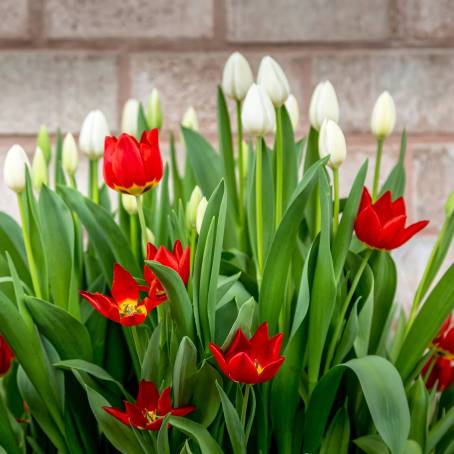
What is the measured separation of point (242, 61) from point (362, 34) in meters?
0.42

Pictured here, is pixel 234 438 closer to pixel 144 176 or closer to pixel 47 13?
pixel 144 176

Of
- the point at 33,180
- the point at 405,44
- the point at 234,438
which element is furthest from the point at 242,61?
the point at 405,44

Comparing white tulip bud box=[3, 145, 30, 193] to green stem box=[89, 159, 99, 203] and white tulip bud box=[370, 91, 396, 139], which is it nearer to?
green stem box=[89, 159, 99, 203]

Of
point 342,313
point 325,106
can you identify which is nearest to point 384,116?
point 325,106

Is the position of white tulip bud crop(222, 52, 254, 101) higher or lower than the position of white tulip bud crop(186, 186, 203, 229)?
higher

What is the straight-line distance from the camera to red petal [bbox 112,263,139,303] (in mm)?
623

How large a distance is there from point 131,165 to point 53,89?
0.57m

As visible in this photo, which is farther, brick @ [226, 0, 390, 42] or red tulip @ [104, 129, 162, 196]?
brick @ [226, 0, 390, 42]

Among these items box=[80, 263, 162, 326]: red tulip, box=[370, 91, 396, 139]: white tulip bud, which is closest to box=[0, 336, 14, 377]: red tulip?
box=[80, 263, 162, 326]: red tulip

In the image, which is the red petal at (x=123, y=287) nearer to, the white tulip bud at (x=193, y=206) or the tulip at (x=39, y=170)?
the white tulip bud at (x=193, y=206)

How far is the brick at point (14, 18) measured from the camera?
1094 mm

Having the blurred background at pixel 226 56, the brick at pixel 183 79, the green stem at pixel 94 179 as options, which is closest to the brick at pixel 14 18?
the blurred background at pixel 226 56

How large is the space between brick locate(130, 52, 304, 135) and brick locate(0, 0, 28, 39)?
0.53 feet

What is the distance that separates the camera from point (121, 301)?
62 centimetres
